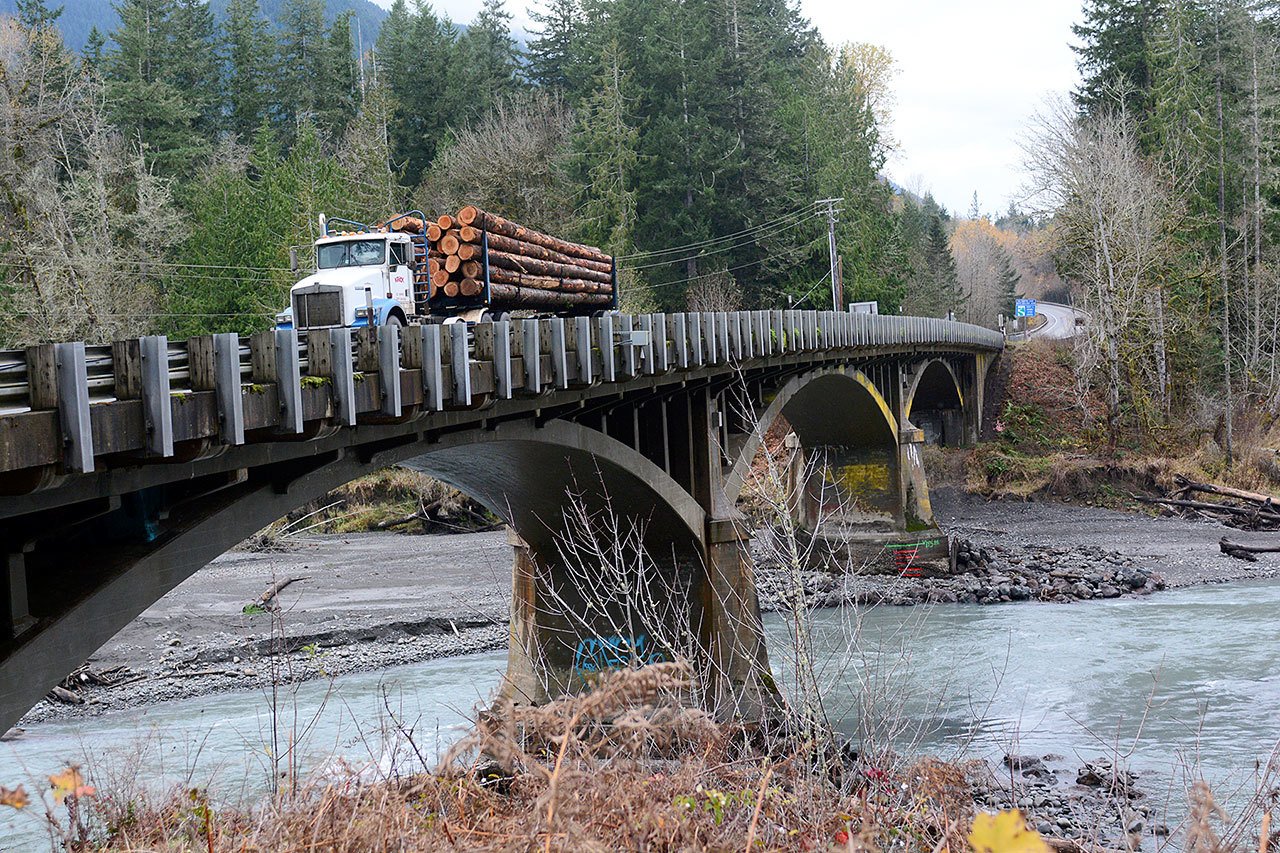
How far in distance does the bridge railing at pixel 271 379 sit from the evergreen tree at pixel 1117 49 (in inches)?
2047

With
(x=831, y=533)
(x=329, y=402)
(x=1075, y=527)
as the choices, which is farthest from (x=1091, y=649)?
(x=329, y=402)

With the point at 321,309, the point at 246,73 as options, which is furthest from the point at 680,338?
the point at 246,73

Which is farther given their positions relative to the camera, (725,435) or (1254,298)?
(1254,298)

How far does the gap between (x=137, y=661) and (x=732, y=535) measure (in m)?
13.1

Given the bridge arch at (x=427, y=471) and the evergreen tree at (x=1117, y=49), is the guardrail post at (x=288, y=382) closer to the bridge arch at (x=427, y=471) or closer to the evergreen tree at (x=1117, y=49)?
the bridge arch at (x=427, y=471)

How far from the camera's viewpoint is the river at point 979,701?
15742 millimetres

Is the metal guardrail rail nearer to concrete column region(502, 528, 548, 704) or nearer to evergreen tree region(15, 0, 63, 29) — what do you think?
concrete column region(502, 528, 548, 704)

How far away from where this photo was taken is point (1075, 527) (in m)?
39.5

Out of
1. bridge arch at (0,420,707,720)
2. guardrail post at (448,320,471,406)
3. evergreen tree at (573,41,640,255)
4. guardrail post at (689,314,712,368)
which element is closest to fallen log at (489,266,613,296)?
guardrail post at (689,314,712,368)

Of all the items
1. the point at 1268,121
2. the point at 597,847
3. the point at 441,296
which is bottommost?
the point at 597,847

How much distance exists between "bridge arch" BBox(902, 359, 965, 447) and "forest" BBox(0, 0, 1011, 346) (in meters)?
6.29

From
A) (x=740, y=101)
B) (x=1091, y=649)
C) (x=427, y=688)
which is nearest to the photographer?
(x=427, y=688)

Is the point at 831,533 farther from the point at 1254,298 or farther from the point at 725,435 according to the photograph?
the point at 1254,298

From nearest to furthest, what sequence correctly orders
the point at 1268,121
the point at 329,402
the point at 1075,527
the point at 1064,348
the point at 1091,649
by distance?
the point at 329,402 < the point at 1091,649 < the point at 1075,527 < the point at 1268,121 < the point at 1064,348
